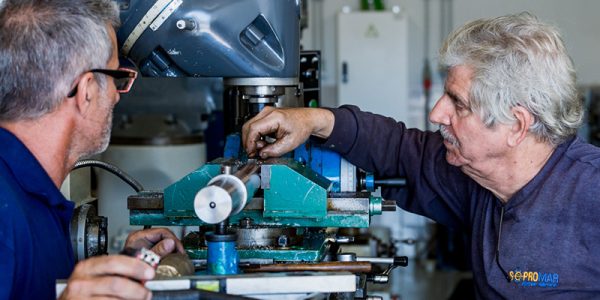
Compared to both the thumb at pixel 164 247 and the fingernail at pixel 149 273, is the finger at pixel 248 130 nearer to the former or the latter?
the thumb at pixel 164 247

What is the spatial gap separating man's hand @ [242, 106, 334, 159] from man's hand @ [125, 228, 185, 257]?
278 millimetres

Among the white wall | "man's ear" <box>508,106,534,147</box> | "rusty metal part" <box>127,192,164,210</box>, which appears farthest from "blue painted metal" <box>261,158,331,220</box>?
the white wall

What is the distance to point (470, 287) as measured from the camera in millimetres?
3949

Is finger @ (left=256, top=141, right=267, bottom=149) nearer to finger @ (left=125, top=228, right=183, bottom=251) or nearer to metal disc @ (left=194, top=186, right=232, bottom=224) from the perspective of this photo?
finger @ (left=125, top=228, right=183, bottom=251)

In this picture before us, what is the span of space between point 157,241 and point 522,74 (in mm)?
790

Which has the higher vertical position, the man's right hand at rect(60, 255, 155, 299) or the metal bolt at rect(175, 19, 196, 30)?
the metal bolt at rect(175, 19, 196, 30)

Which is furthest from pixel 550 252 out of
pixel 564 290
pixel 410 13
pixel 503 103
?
pixel 410 13

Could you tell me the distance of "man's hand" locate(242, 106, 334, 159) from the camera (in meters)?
1.63

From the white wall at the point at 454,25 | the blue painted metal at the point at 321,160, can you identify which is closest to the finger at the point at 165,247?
the blue painted metal at the point at 321,160

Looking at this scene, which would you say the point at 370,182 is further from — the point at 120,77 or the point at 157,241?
the point at 120,77

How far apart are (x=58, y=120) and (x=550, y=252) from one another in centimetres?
99

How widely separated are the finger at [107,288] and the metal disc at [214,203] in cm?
14

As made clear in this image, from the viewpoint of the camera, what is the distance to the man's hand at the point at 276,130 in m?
1.63

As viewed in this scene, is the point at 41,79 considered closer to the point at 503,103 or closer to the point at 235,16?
the point at 235,16
